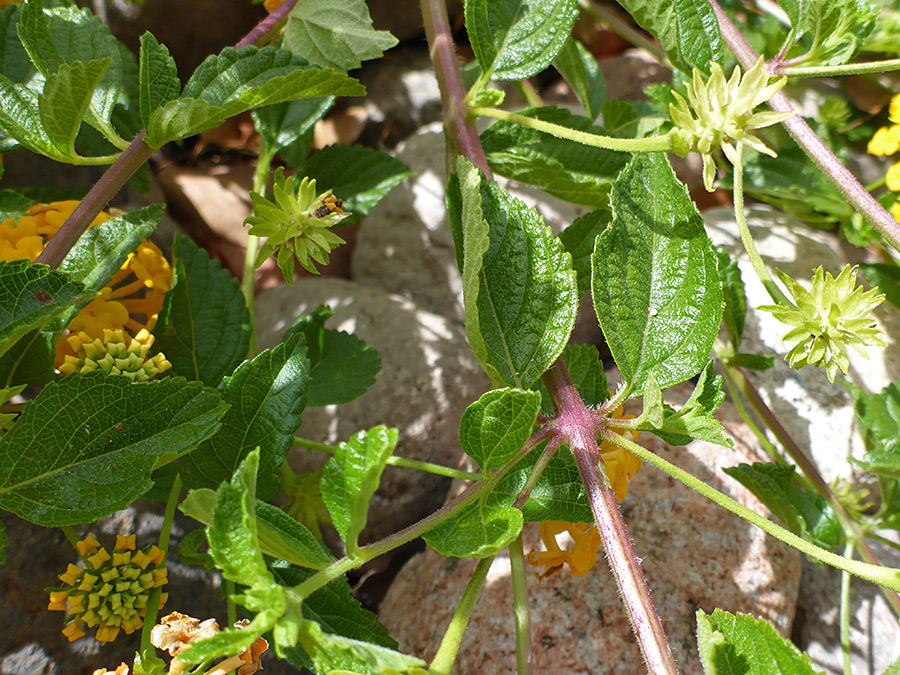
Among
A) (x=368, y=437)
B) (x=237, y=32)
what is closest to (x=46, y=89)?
(x=368, y=437)

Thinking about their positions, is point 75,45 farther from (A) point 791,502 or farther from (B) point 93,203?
(A) point 791,502

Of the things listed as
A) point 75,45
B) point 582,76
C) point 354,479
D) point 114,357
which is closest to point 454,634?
point 354,479

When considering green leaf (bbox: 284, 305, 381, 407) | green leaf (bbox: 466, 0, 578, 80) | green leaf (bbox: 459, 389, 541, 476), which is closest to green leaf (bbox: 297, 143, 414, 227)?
green leaf (bbox: 284, 305, 381, 407)

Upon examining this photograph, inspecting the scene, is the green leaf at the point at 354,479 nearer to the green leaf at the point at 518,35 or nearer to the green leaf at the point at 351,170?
the green leaf at the point at 518,35

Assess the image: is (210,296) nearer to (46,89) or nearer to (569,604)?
(46,89)

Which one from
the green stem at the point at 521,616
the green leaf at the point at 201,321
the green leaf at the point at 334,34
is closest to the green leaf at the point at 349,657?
the green stem at the point at 521,616

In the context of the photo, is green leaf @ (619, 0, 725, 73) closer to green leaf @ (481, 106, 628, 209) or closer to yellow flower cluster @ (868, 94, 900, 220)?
green leaf @ (481, 106, 628, 209)

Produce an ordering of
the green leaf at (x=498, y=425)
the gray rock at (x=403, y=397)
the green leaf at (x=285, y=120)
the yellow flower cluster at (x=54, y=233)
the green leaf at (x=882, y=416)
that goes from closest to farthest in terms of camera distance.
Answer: the green leaf at (x=498, y=425), the yellow flower cluster at (x=54, y=233), the green leaf at (x=882, y=416), the green leaf at (x=285, y=120), the gray rock at (x=403, y=397)
